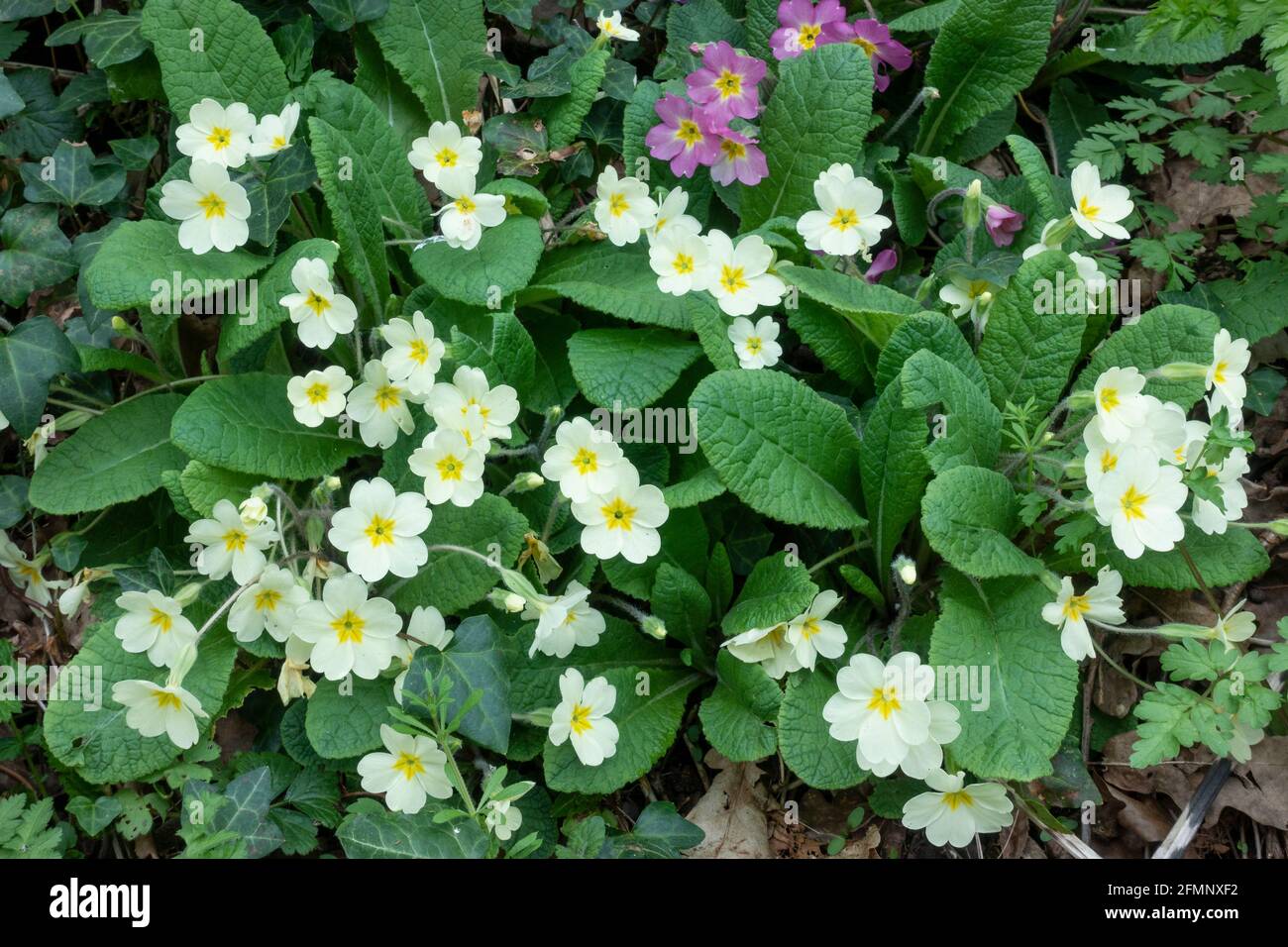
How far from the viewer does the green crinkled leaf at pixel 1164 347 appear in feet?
9.12

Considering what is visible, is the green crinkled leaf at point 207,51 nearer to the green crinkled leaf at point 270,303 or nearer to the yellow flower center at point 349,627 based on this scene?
the green crinkled leaf at point 270,303

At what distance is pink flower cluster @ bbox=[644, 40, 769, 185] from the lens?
3104 mm

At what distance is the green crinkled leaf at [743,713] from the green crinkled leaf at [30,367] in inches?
72.6

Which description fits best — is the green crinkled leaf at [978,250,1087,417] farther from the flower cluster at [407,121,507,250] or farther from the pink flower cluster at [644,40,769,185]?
the flower cluster at [407,121,507,250]

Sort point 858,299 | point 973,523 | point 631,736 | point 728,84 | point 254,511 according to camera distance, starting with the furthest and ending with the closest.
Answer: point 728,84 → point 858,299 → point 631,736 → point 973,523 → point 254,511

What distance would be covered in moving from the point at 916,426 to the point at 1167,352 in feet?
2.47

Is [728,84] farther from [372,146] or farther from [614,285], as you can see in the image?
[372,146]

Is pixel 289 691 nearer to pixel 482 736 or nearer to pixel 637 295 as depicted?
pixel 482 736

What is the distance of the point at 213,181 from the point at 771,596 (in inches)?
66.4

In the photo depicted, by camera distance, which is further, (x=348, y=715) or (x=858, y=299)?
(x=858, y=299)

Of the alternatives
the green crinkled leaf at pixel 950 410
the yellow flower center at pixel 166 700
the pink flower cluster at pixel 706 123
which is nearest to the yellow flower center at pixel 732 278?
the pink flower cluster at pixel 706 123

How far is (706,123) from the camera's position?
3080 mm

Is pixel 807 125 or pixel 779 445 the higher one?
pixel 807 125

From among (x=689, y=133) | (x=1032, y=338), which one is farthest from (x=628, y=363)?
(x=1032, y=338)
